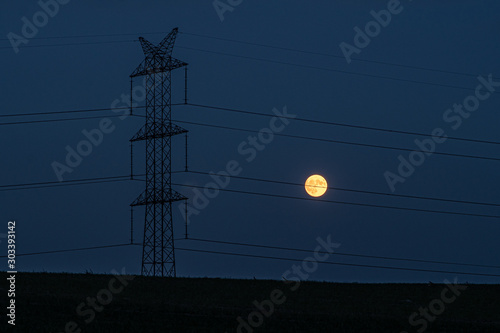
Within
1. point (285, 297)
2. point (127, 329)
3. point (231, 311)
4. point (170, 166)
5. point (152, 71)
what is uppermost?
point (152, 71)

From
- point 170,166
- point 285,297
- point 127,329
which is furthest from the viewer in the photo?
point 170,166

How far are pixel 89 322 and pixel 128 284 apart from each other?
10.1 m

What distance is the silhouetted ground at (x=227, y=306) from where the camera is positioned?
2938cm

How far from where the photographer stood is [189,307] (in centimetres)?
3231

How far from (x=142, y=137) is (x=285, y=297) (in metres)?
13.4

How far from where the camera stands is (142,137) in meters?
44.5

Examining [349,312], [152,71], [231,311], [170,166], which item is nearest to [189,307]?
[231,311]

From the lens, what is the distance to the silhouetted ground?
29.4 m

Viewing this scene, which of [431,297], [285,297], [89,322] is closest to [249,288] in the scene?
[285,297]

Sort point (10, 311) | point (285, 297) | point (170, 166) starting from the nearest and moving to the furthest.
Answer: point (10, 311) < point (285, 297) < point (170, 166)

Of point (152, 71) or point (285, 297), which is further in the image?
point (152, 71)

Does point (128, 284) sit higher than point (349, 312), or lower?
higher

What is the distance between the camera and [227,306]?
33.3m

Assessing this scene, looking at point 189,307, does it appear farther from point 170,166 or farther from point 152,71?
point 152,71
